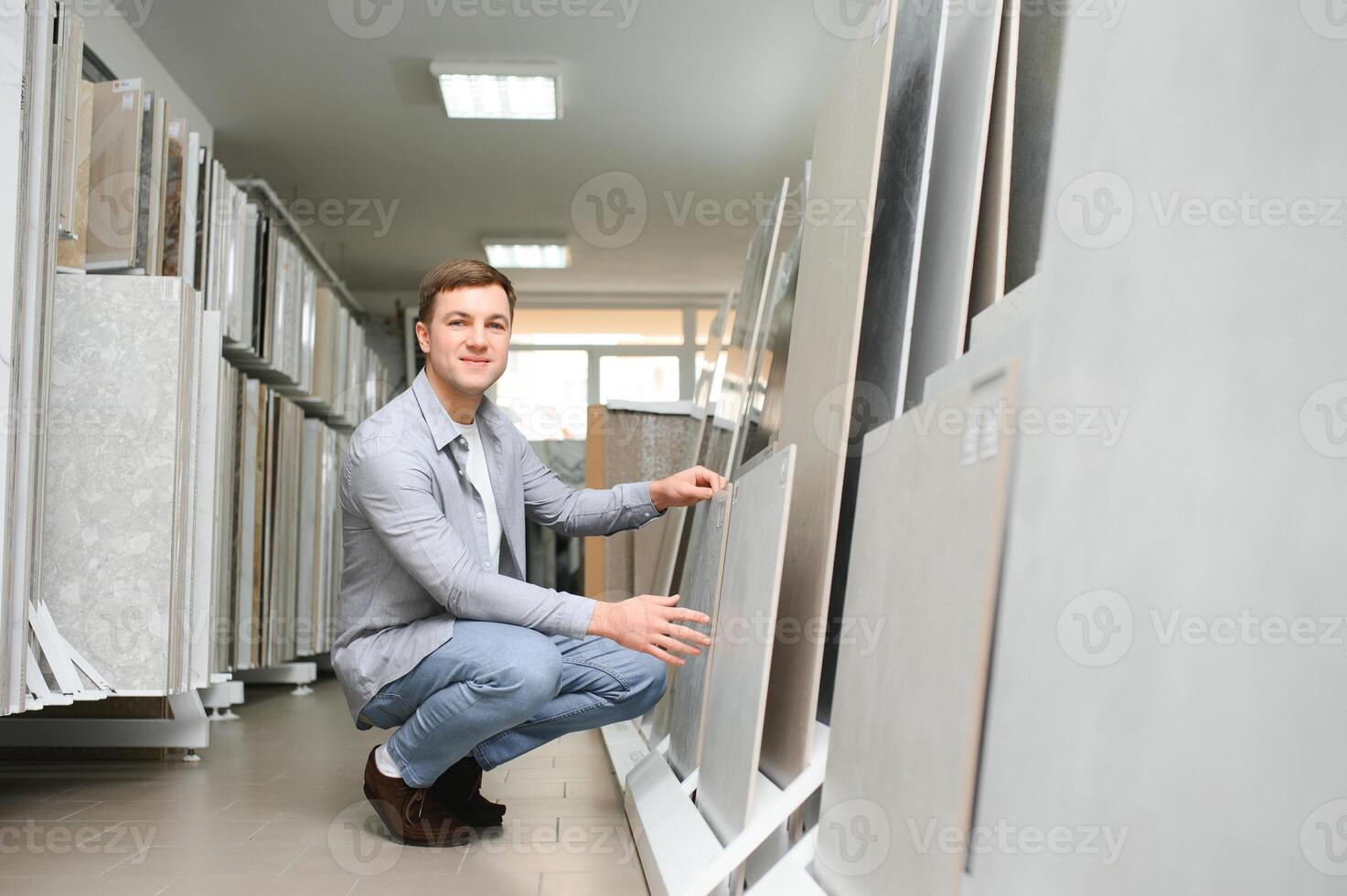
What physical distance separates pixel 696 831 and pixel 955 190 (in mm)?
916

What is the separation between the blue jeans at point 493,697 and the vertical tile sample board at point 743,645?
31cm

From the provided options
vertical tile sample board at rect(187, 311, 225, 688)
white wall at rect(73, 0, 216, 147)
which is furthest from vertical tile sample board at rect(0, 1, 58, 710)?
white wall at rect(73, 0, 216, 147)

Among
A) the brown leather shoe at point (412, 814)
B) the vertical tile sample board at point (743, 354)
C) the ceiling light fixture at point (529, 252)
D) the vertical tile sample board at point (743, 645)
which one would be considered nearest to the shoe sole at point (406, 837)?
the brown leather shoe at point (412, 814)

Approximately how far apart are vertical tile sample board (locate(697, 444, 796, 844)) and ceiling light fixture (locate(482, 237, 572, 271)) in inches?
201

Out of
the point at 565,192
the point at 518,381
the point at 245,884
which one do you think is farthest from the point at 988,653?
the point at 518,381

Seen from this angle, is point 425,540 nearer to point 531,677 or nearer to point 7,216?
point 531,677

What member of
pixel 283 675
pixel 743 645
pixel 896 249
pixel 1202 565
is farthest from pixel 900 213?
pixel 283 675

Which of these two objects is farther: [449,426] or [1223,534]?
[449,426]

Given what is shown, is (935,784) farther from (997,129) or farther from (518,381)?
(518,381)

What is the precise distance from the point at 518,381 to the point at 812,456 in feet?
23.4

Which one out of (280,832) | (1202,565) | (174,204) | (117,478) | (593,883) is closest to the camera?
(1202,565)

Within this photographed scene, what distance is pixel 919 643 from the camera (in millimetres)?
986

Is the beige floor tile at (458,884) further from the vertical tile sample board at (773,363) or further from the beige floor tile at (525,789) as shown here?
the vertical tile sample board at (773,363)

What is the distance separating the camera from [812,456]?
1.62 meters
